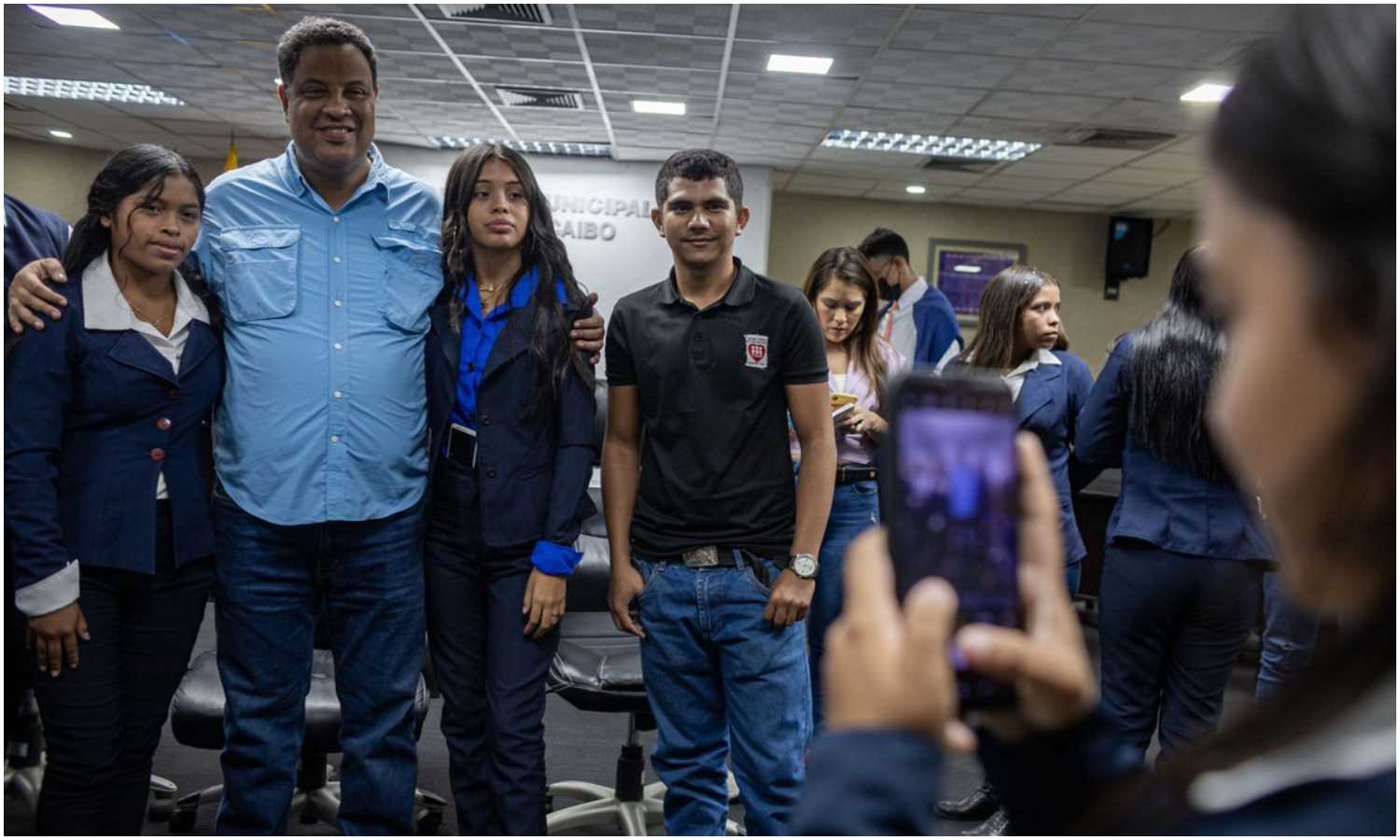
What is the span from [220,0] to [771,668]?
434 cm

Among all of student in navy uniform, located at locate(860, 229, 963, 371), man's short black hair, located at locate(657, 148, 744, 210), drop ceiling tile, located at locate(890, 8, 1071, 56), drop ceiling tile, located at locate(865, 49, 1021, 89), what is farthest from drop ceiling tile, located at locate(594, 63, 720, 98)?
man's short black hair, located at locate(657, 148, 744, 210)

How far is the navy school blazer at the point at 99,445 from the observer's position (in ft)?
5.55

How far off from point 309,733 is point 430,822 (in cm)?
43

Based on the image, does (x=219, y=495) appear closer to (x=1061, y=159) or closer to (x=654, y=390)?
(x=654, y=390)

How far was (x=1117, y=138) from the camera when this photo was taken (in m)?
7.12

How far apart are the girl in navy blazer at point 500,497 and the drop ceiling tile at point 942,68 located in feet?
12.7

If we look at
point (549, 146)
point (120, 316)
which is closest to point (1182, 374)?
point (120, 316)

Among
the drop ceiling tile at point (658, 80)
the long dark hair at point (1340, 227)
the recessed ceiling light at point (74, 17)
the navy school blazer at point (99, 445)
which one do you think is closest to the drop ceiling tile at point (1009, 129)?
the drop ceiling tile at point (658, 80)

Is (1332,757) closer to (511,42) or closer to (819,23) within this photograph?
(819,23)

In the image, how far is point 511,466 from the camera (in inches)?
78.0

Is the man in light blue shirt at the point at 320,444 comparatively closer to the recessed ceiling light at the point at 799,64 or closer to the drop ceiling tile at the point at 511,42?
the drop ceiling tile at the point at 511,42

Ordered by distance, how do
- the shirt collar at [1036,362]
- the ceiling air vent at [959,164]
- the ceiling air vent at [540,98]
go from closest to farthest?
the shirt collar at [1036,362], the ceiling air vent at [540,98], the ceiling air vent at [959,164]

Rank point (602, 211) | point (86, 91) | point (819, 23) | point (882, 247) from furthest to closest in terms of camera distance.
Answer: point (602, 211) < point (86, 91) < point (882, 247) < point (819, 23)

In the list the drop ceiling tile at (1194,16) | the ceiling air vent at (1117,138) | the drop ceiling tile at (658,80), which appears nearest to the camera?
the drop ceiling tile at (1194,16)
